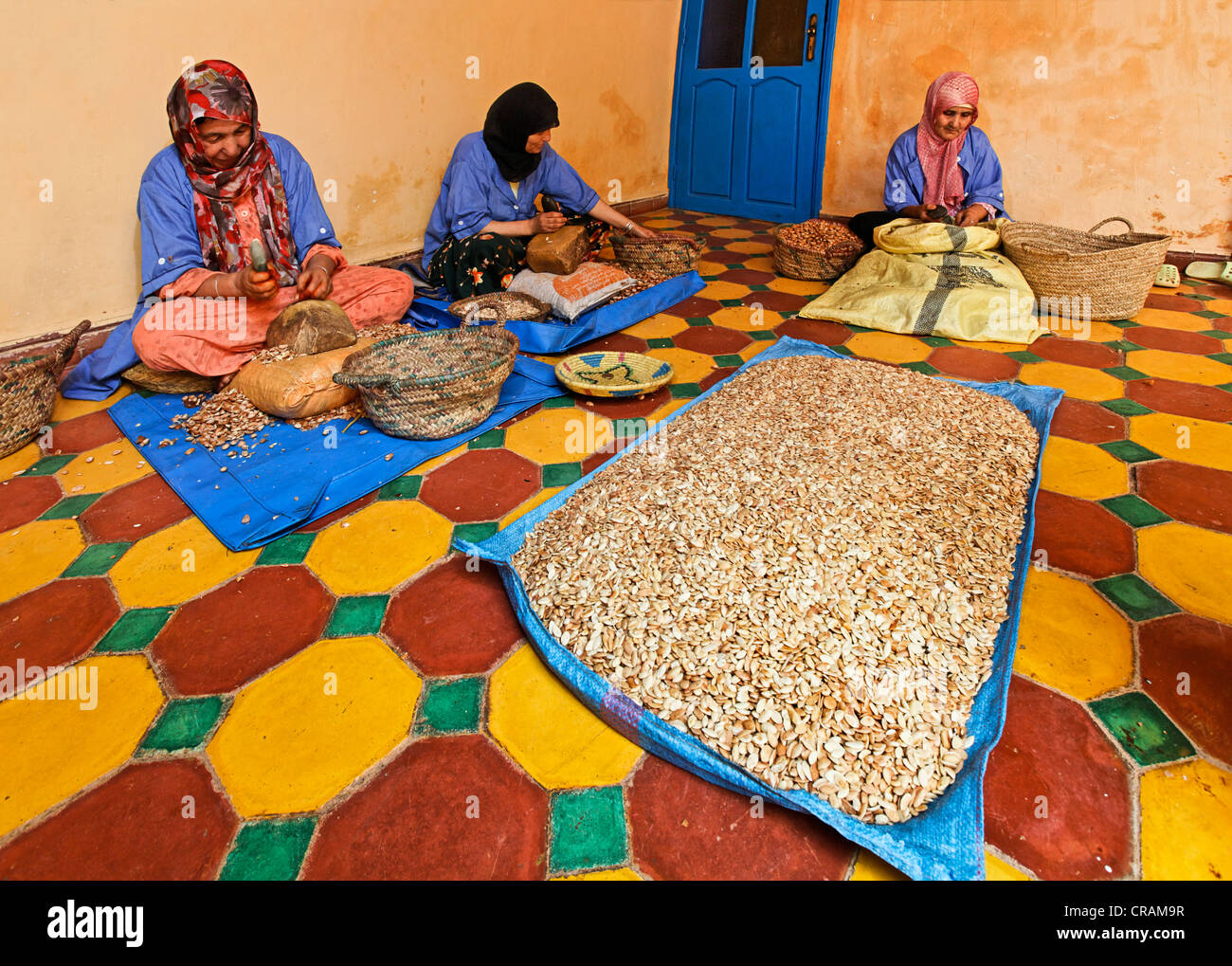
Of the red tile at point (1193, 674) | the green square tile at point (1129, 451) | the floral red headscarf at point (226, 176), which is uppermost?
the floral red headscarf at point (226, 176)

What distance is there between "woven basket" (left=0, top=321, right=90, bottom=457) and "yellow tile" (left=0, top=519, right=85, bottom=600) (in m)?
0.52

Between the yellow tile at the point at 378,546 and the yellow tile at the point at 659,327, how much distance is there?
163 centimetres

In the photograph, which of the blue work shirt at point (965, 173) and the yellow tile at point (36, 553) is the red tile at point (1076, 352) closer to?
the blue work shirt at point (965, 173)

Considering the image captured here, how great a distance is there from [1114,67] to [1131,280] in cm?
173

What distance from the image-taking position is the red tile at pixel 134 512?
6.01 ft

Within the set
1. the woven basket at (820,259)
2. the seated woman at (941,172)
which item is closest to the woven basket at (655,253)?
the woven basket at (820,259)

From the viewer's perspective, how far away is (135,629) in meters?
1.50

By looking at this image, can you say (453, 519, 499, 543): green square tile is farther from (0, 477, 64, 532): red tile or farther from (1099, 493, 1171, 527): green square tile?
(1099, 493, 1171, 527): green square tile

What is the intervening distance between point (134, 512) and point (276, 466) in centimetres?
39

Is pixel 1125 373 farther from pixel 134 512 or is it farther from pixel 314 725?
pixel 134 512

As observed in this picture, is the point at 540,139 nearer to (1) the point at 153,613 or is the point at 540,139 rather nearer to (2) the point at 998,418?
(2) the point at 998,418

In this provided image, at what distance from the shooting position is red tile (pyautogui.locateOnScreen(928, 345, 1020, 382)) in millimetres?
2678

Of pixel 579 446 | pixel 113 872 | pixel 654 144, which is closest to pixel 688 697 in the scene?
pixel 113 872

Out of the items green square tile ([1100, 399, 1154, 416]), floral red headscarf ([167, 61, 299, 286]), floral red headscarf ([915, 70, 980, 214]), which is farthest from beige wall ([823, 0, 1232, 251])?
floral red headscarf ([167, 61, 299, 286])
